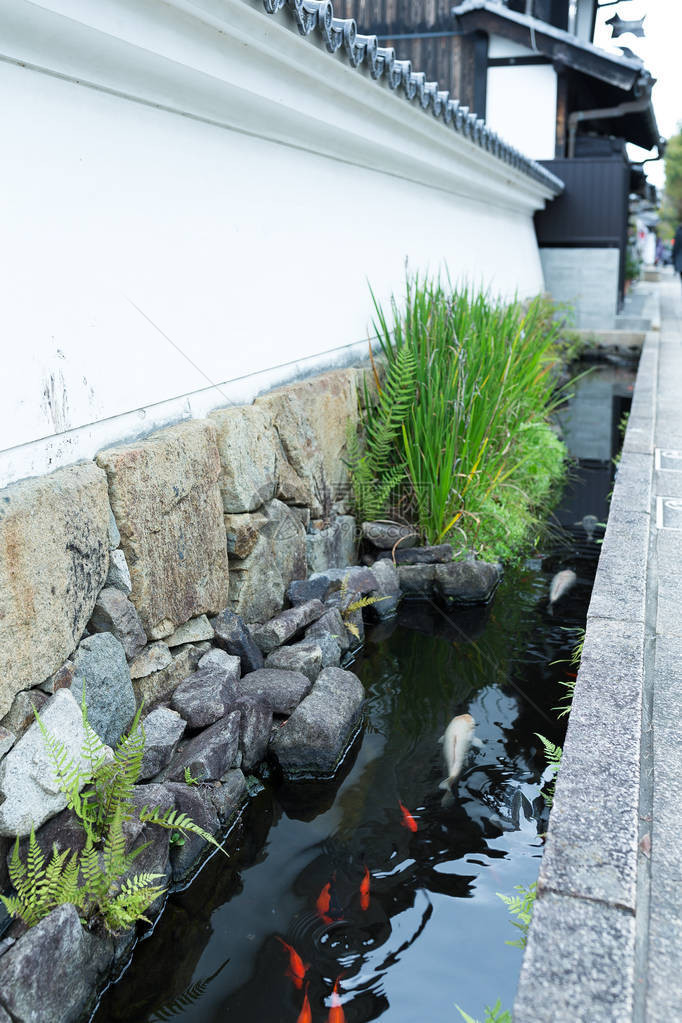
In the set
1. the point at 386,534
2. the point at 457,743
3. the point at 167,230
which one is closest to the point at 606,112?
the point at 386,534

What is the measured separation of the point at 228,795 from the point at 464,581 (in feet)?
6.51

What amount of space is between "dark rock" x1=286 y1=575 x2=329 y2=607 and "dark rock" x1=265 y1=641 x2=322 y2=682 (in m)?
0.36

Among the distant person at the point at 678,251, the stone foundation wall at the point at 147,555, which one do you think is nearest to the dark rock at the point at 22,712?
the stone foundation wall at the point at 147,555

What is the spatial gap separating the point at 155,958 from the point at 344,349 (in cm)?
325

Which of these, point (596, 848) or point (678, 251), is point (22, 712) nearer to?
point (596, 848)

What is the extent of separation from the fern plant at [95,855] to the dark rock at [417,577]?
7.24 feet

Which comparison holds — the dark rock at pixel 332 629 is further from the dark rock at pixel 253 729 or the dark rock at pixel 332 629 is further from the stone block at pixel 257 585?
the dark rock at pixel 253 729

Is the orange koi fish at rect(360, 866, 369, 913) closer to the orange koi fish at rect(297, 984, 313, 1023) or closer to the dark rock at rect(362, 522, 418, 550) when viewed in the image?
the orange koi fish at rect(297, 984, 313, 1023)

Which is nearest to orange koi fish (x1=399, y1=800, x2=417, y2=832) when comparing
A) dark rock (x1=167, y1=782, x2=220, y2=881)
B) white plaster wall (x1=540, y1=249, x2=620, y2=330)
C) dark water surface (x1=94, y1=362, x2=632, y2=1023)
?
dark water surface (x1=94, y1=362, x2=632, y2=1023)

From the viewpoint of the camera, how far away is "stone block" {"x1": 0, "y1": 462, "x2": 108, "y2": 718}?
2.10 metres

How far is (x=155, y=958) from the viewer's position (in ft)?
7.05

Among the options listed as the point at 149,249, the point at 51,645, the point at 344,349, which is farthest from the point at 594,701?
the point at 344,349

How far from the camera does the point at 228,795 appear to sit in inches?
103

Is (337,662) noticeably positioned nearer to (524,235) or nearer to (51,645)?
(51,645)
